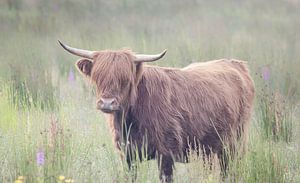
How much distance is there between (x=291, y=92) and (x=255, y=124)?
189cm

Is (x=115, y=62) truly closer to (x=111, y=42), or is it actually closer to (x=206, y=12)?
(x=111, y=42)

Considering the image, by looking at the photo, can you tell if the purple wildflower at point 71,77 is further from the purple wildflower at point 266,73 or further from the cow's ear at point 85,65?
the cow's ear at point 85,65

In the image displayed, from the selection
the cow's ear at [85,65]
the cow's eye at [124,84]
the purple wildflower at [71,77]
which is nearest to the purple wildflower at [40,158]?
the cow's eye at [124,84]

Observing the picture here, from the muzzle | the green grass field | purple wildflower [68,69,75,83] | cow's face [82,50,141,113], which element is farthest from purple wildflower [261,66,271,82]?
the muzzle

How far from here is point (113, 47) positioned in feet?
34.5

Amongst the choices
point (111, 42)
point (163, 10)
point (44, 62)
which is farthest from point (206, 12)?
point (44, 62)

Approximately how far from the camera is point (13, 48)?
982cm

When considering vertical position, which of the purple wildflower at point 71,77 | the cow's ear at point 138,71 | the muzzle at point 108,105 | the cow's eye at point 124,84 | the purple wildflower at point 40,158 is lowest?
the purple wildflower at point 40,158

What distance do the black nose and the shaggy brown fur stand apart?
0.22ft

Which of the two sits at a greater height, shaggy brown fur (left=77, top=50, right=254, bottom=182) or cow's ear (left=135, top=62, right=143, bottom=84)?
cow's ear (left=135, top=62, right=143, bottom=84)

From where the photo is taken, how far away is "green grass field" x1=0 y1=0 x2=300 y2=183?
16.9ft

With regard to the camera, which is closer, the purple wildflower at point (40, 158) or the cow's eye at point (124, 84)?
the purple wildflower at point (40, 158)

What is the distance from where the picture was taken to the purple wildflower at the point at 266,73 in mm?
8773

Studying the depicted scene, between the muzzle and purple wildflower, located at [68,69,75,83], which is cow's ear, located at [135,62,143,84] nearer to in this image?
the muzzle
